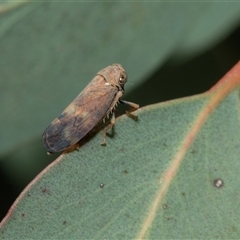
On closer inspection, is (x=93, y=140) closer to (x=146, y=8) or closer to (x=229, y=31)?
(x=146, y=8)

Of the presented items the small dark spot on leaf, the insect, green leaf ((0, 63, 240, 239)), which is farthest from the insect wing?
the small dark spot on leaf

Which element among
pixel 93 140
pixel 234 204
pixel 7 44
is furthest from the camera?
pixel 7 44

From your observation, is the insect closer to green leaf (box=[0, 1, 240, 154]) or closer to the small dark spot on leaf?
green leaf (box=[0, 1, 240, 154])

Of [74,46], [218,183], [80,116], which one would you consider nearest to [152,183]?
[218,183]

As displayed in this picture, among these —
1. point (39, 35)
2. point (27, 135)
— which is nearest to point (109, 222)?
point (27, 135)

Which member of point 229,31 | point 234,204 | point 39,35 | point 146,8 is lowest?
point 234,204

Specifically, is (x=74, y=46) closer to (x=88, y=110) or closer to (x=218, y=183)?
(x=88, y=110)
